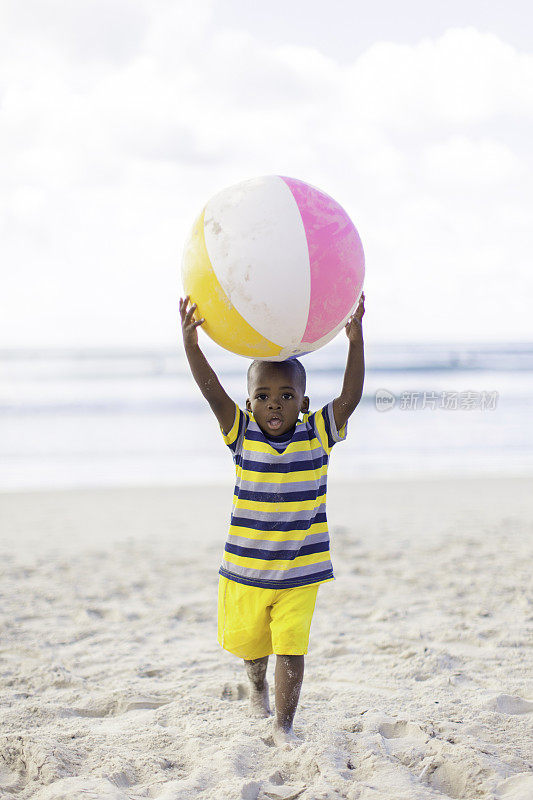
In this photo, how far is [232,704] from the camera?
11.3 feet

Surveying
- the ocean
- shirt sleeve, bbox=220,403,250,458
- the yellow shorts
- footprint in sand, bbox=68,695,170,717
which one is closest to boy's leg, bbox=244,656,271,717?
the yellow shorts

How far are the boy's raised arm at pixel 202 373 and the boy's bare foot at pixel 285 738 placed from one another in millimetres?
1197

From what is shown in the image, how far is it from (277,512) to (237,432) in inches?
14.1

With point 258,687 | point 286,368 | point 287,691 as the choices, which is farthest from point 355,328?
point 258,687

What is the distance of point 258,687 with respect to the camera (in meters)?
3.34

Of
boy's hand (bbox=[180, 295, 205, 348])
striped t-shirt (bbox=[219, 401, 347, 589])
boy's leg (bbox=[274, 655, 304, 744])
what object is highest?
boy's hand (bbox=[180, 295, 205, 348])

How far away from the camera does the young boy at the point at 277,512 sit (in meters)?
3.02

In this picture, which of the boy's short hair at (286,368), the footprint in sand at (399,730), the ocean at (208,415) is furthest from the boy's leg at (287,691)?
the ocean at (208,415)

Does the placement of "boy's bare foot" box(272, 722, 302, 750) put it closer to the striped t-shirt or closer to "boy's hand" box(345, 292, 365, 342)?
the striped t-shirt

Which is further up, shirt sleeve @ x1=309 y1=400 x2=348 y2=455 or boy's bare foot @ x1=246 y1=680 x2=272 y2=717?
shirt sleeve @ x1=309 y1=400 x2=348 y2=455

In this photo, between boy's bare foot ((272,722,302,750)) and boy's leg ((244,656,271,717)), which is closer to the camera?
boy's bare foot ((272,722,302,750))

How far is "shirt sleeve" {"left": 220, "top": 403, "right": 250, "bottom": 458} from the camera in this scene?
10.1 ft

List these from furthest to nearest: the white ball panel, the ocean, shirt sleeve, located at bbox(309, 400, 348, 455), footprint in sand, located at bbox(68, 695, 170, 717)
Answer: the ocean
footprint in sand, located at bbox(68, 695, 170, 717)
shirt sleeve, located at bbox(309, 400, 348, 455)
the white ball panel

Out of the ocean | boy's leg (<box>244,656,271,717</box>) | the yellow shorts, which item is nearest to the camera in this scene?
the yellow shorts
